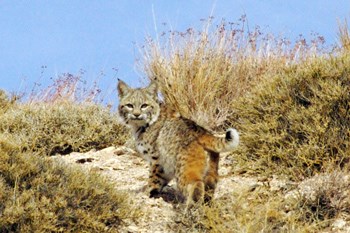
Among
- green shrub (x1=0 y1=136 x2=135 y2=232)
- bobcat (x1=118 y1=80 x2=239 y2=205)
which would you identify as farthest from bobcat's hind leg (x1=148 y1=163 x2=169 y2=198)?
green shrub (x1=0 y1=136 x2=135 y2=232)

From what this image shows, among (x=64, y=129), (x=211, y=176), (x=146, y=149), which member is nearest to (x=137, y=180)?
(x=146, y=149)

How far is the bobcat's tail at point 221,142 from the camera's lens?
23.2 feet

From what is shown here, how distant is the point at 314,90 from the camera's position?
29.5 feet

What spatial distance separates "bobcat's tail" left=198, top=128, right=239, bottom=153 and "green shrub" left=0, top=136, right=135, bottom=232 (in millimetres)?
970

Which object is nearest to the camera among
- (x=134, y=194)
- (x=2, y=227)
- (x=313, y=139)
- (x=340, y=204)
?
(x=2, y=227)

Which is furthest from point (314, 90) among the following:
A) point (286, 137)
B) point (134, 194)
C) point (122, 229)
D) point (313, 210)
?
point (122, 229)

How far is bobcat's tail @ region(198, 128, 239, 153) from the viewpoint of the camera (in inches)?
278

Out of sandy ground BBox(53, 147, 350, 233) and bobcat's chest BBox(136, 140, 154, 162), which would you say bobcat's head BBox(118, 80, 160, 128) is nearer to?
bobcat's chest BBox(136, 140, 154, 162)

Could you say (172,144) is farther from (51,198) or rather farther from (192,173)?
(51,198)

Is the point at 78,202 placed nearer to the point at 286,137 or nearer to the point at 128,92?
the point at 128,92

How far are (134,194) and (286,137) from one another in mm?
2134

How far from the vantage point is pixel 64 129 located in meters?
11.0

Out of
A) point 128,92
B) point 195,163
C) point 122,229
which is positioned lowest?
point 122,229

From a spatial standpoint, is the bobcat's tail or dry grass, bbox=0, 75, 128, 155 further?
dry grass, bbox=0, 75, 128, 155
